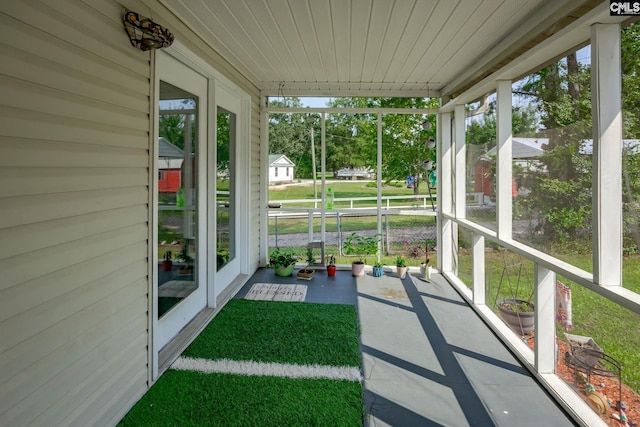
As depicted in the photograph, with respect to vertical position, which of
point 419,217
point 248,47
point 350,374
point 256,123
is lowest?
point 350,374

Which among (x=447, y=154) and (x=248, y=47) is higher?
(x=248, y=47)

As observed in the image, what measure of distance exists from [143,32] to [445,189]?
393 centimetres

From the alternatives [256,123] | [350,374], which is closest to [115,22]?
[350,374]

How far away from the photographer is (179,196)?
2.85 meters

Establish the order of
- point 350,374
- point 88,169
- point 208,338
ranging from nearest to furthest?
point 88,169, point 350,374, point 208,338

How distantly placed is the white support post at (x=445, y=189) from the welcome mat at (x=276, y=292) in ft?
6.53

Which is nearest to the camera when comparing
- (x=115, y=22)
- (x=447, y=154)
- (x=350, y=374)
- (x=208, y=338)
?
(x=115, y=22)

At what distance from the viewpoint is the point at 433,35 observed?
299cm

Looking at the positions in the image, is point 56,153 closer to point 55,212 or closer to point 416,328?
point 55,212

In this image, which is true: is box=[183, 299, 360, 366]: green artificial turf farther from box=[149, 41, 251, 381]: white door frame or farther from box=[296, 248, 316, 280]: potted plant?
box=[296, 248, 316, 280]: potted plant

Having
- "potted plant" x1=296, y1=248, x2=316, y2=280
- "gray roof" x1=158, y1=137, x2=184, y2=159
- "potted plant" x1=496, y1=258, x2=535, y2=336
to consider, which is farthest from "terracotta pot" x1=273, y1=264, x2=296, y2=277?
"potted plant" x1=496, y1=258, x2=535, y2=336

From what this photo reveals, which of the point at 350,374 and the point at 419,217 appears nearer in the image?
the point at 350,374

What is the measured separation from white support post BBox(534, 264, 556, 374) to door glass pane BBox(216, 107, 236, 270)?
9.34 ft

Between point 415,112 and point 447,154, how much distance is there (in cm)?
74
